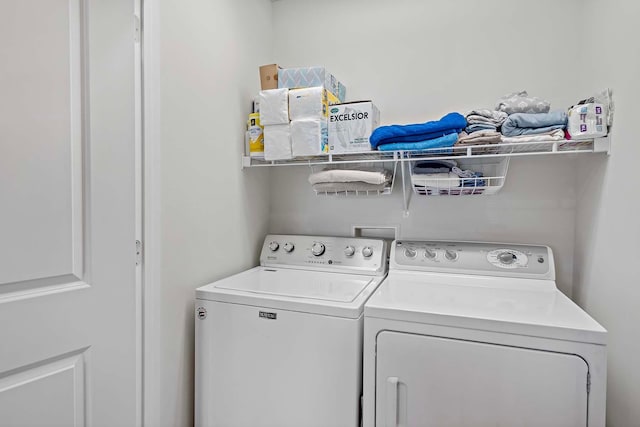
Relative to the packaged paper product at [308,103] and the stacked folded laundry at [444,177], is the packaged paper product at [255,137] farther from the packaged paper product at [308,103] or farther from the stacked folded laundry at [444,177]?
the stacked folded laundry at [444,177]

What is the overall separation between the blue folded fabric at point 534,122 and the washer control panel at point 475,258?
0.57 m

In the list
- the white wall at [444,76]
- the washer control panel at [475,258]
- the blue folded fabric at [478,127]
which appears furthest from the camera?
the white wall at [444,76]

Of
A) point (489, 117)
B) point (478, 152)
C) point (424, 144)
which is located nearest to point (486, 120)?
point (489, 117)

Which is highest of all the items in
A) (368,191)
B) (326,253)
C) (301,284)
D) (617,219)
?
(368,191)

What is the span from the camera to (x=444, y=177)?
175 centimetres

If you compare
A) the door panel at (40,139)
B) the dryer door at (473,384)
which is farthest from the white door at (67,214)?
the dryer door at (473,384)

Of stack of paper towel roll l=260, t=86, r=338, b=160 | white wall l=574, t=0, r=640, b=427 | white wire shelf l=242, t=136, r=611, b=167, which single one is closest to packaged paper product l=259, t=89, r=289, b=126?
stack of paper towel roll l=260, t=86, r=338, b=160

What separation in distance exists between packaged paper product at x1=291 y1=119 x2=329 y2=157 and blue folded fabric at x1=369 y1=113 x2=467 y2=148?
0.24 meters

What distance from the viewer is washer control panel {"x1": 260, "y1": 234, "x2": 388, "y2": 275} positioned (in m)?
1.92

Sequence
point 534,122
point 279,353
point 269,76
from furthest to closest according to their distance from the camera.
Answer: point 269,76, point 534,122, point 279,353

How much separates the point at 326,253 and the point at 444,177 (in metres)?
0.76

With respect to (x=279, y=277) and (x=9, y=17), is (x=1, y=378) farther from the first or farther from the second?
(x=279, y=277)

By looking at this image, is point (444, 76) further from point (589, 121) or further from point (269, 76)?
point (269, 76)

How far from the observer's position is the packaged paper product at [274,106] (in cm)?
181
